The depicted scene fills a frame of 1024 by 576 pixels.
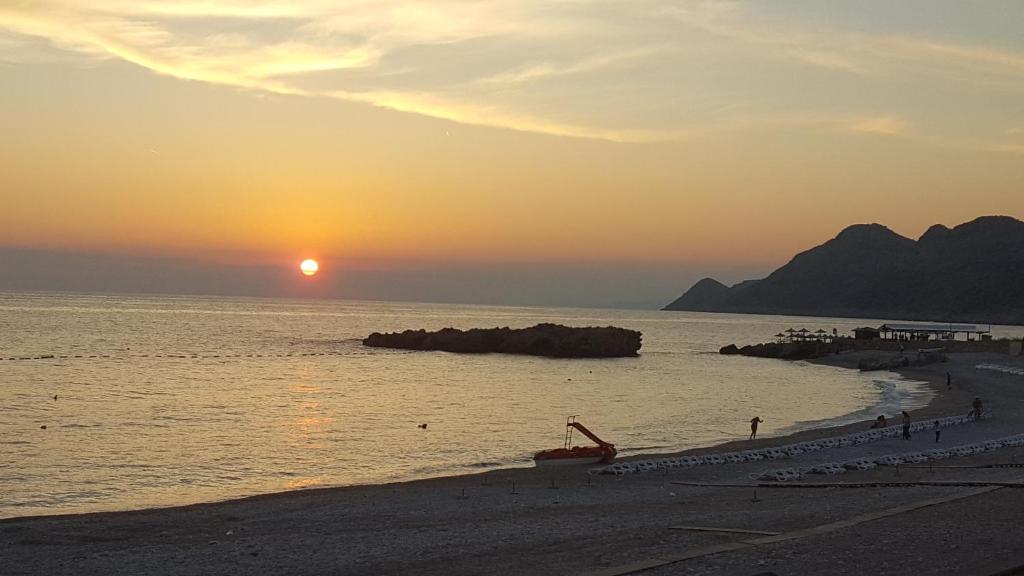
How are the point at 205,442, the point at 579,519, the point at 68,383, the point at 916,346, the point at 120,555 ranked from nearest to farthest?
the point at 120,555 → the point at 579,519 → the point at 205,442 → the point at 68,383 → the point at 916,346

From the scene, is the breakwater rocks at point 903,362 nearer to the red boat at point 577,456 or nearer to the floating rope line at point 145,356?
the floating rope line at point 145,356

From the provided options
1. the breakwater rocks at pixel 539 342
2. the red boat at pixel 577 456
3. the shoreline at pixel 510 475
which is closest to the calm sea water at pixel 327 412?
the shoreline at pixel 510 475

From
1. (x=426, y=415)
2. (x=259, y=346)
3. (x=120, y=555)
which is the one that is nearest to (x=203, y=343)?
(x=259, y=346)

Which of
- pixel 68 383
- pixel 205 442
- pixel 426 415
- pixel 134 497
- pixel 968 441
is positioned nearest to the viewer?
pixel 134 497

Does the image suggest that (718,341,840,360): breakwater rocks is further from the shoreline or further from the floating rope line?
the shoreline

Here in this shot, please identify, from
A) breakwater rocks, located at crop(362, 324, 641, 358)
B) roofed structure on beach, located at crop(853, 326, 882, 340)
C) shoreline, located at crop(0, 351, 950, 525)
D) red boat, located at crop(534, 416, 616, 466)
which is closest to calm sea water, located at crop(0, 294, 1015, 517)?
shoreline, located at crop(0, 351, 950, 525)

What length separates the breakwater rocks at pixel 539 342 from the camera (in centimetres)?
10256

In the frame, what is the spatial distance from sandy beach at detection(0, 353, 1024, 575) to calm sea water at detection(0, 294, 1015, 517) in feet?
14.8

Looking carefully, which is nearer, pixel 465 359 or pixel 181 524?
pixel 181 524

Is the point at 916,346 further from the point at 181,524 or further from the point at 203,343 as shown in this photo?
the point at 181,524

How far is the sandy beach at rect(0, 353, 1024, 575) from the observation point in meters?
12.1

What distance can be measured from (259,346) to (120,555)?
9774 centimetres

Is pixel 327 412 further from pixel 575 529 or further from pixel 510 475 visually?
pixel 575 529

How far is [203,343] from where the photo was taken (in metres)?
112
